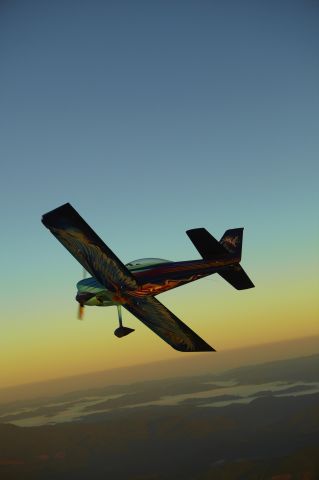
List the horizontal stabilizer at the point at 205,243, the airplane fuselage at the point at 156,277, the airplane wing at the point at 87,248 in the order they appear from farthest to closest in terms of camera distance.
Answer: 1. the airplane fuselage at the point at 156,277
2. the horizontal stabilizer at the point at 205,243
3. the airplane wing at the point at 87,248

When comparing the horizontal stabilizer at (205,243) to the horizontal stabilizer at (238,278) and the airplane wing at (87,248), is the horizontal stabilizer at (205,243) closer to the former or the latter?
the horizontal stabilizer at (238,278)

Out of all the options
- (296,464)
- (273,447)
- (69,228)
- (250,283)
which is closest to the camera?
(69,228)

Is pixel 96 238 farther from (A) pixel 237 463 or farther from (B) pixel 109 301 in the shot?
(A) pixel 237 463

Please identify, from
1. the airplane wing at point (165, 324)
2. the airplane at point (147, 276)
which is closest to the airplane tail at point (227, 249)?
the airplane at point (147, 276)

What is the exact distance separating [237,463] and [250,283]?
202126 millimetres

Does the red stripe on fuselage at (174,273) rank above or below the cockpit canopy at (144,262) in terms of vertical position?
below

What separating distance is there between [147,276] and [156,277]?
14.1 inches

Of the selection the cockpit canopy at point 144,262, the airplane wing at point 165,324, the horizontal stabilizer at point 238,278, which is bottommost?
the airplane wing at point 165,324

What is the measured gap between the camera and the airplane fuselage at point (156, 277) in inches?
525

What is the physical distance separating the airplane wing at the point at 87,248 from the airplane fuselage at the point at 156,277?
21.5 inches

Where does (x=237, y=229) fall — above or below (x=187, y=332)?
above

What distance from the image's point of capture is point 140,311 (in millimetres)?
14023

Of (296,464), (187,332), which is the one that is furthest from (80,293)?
(296,464)

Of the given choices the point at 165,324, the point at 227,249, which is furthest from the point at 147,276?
the point at 227,249
